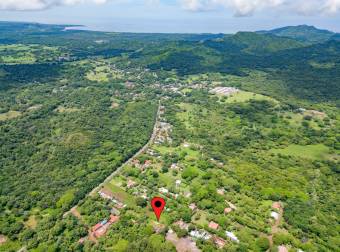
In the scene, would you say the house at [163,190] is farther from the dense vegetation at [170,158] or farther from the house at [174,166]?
the house at [174,166]

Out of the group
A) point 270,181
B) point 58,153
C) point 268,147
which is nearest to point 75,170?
point 58,153

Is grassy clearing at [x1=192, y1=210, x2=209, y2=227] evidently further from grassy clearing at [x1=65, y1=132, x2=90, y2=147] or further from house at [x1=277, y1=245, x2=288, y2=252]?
grassy clearing at [x1=65, y1=132, x2=90, y2=147]

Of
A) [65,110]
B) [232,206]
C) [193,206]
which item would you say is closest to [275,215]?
[232,206]

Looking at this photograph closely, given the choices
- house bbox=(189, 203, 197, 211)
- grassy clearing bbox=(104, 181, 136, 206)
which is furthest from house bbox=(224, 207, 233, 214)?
grassy clearing bbox=(104, 181, 136, 206)

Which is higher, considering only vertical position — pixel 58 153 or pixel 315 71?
pixel 315 71

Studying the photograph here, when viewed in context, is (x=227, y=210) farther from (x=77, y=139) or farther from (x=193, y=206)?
(x=77, y=139)

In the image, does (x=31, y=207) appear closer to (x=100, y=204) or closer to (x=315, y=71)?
(x=100, y=204)

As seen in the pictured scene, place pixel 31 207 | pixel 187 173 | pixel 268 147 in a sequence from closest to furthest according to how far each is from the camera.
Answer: pixel 31 207, pixel 187 173, pixel 268 147
